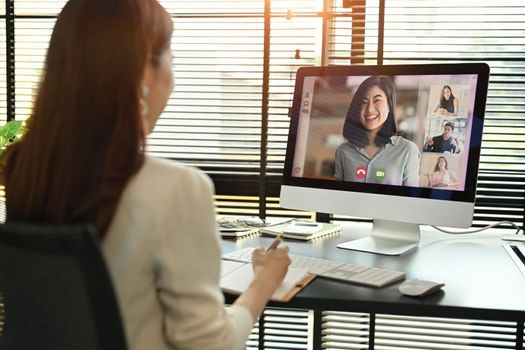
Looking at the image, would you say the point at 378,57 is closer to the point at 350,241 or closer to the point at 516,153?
the point at 516,153

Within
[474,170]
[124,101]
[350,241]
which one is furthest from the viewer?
[350,241]

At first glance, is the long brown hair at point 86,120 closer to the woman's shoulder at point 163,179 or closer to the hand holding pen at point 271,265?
the woman's shoulder at point 163,179

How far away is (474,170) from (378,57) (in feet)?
2.93

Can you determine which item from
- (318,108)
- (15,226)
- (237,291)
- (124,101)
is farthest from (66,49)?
(318,108)

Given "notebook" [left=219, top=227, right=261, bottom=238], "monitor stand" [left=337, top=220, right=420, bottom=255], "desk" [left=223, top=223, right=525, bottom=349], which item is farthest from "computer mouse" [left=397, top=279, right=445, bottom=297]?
"notebook" [left=219, top=227, right=261, bottom=238]

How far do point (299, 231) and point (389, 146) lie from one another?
394 mm

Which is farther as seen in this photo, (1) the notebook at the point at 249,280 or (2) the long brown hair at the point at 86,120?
(1) the notebook at the point at 249,280

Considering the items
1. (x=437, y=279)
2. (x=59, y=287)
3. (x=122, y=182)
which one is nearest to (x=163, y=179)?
(x=122, y=182)

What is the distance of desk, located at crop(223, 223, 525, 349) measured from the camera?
1.33 metres

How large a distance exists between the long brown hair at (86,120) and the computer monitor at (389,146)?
104cm

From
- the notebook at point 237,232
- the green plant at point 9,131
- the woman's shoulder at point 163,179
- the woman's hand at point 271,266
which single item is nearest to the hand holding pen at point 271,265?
the woman's hand at point 271,266

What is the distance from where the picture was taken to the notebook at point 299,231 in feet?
6.57

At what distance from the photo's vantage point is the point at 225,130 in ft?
8.87

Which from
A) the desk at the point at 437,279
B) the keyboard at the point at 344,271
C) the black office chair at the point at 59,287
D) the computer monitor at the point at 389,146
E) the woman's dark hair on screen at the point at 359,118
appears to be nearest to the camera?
the black office chair at the point at 59,287
